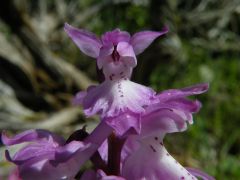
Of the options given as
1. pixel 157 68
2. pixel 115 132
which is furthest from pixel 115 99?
pixel 157 68

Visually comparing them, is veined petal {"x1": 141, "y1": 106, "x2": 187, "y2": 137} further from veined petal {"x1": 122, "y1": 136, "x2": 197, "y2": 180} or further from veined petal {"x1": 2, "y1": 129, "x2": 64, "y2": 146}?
veined petal {"x1": 2, "y1": 129, "x2": 64, "y2": 146}

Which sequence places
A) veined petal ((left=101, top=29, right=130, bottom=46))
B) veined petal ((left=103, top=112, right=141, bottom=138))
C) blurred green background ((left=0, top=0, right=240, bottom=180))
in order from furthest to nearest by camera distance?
1. blurred green background ((left=0, top=0, right=240, bottom=180))
2. veined petal ((left=101, top=29, right=130, bottom=46))
3. veined petal ((left=103, top=112, right=141, bottom=138))

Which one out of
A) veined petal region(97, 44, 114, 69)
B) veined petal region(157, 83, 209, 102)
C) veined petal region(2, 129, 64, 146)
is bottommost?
veined petal region(2, 129, 64, 146)

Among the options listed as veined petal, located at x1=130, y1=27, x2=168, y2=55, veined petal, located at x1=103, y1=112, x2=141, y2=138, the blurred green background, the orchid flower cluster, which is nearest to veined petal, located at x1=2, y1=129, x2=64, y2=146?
the orchid flower cluster

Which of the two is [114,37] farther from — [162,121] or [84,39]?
[162,121]

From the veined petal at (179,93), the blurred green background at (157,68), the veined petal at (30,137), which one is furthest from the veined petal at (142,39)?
the blurred green background at (157,68)

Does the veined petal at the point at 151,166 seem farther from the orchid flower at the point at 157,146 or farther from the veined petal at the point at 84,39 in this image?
the veined petal at the point at 84,39

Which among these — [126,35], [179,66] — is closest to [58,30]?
[179,66]
